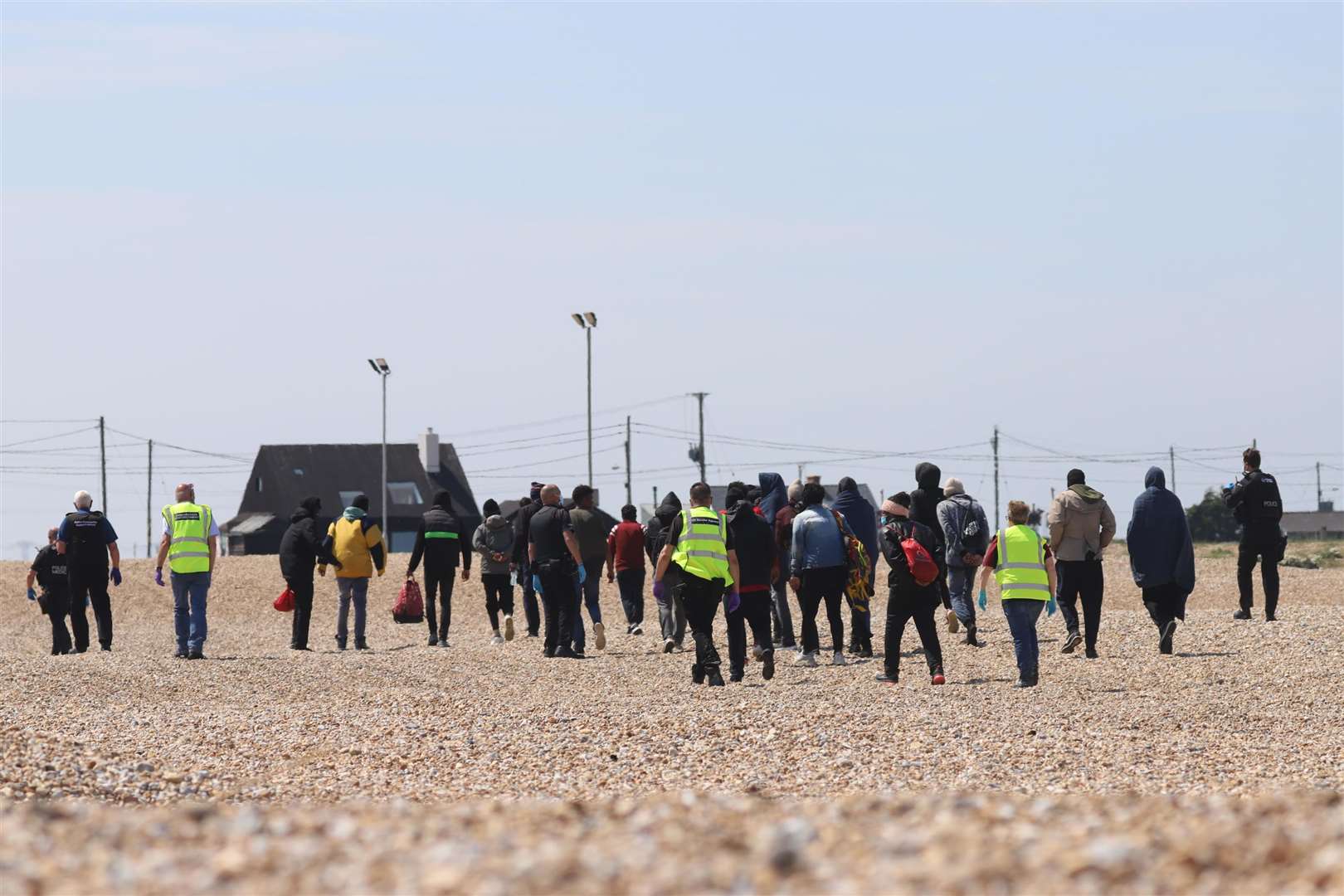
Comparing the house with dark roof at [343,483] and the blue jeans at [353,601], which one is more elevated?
the house with dark roof at [343,483]

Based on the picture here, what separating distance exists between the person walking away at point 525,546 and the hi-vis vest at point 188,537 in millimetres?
3273

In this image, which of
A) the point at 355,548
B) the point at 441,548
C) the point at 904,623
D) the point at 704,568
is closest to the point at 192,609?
the point at 355,548

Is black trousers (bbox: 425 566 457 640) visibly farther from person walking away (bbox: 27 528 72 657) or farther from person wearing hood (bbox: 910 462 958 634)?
person wearing hood (bbox: 910 462 958 634)

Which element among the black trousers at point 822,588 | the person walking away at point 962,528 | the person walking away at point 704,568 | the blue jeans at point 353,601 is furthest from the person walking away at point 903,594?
the blue jeans at point 353,601

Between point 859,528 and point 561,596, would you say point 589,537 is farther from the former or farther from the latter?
point 859,528

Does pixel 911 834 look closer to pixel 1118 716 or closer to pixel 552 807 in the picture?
pixel 552 807

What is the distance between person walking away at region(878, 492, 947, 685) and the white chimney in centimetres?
7062

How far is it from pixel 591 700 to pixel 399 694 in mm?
1596

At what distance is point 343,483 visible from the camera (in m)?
83.5

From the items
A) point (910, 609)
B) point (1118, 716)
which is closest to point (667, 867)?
point (1118, 716)

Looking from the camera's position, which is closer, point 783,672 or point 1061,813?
point 1061,813

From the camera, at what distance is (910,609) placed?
14703 mm

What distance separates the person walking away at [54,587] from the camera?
68.0 ft

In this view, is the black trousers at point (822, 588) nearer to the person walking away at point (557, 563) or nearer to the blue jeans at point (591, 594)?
the person walking away at point (557, 563)
